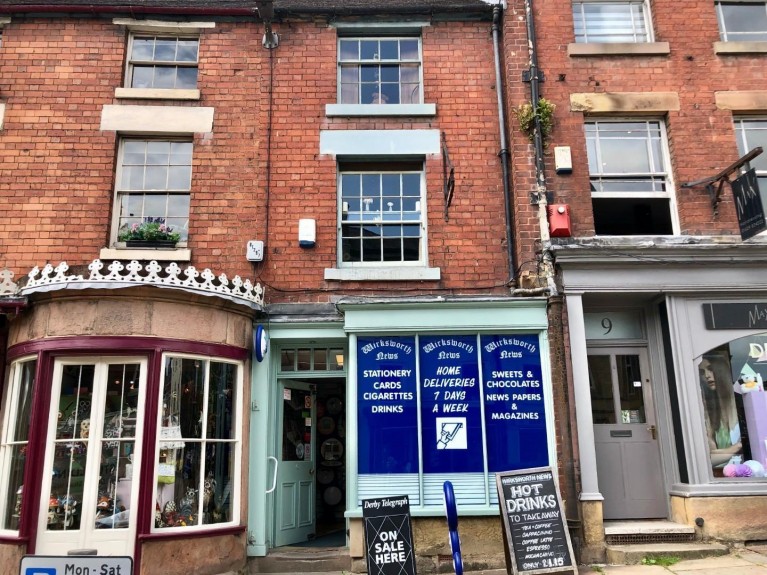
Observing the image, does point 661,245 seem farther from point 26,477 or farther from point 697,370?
point 26,477

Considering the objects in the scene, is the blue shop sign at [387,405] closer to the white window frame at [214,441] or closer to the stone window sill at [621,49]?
the white window frame at [214,441]

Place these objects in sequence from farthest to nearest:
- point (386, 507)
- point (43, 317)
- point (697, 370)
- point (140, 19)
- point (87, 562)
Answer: point (140, 19), point (697, 370), point (43, 317), point (386, 507), point (87, 562)

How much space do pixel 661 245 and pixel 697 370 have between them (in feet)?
5.75

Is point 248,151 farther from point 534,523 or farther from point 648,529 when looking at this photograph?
point 648,529

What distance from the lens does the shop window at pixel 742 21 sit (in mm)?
9852

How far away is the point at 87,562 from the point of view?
148 inches

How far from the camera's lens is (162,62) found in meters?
9.85

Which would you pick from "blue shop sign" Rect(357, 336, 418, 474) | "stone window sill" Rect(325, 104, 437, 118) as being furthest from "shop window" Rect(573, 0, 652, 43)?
"blue shop sign" Rect(357, 336, 418, 474)

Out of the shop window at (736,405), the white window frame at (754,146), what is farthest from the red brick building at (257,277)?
the white window frame at (754,146)

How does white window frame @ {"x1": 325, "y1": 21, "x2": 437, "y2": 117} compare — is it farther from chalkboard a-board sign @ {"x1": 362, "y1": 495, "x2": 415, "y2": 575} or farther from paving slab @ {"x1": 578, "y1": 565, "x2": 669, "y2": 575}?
paving slab @ {"x1": 578, "y1": 565, "x2": 669, "y2": 575}

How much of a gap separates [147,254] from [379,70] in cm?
457

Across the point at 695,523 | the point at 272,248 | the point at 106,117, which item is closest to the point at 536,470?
the point at 695,523

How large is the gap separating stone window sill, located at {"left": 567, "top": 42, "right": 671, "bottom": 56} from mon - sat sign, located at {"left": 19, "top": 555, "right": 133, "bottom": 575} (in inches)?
351

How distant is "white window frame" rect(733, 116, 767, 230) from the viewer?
30.4 ft
